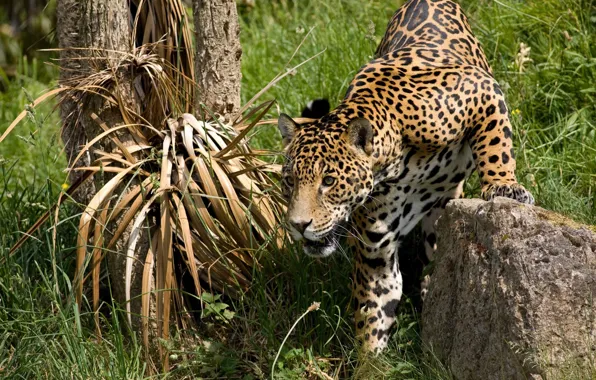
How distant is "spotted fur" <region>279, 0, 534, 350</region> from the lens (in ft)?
17.3

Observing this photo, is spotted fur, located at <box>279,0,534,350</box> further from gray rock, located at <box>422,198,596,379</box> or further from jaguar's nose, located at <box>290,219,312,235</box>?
gray rock, located at <box>422,198,596,379</box>

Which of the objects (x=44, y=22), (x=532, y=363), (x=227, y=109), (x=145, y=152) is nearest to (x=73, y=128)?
(x=145, y=152)

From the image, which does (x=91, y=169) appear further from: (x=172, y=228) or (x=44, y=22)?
(x=44, y=22)

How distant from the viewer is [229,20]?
6418 mm

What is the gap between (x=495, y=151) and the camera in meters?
5.62

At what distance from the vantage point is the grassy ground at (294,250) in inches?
223

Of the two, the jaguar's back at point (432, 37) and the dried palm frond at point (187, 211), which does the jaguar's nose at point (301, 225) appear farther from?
the jaguar's back at point (432, 37)

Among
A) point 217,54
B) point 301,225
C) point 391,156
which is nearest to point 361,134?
point 391,156

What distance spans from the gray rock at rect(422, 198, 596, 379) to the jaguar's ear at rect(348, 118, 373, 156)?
22.6 inches

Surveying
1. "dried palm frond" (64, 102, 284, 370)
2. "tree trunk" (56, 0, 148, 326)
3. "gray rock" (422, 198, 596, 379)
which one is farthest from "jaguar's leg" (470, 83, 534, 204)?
"tree trunk" (56, 0, 148, 326)

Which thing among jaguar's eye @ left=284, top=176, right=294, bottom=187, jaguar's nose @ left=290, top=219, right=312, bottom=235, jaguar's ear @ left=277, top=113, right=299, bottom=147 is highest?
jaguar's ear @ left=277, top=113, right=299, bottom=147

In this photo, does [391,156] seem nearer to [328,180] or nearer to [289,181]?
[328,180]

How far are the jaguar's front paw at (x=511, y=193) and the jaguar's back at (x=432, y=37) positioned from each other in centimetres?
100

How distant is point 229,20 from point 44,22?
6542 millimetres
